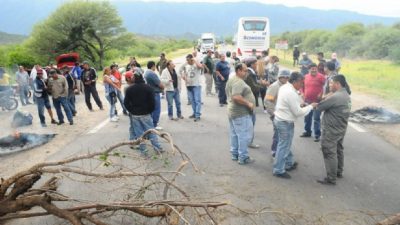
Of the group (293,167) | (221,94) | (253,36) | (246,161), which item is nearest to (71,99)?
(221,94)

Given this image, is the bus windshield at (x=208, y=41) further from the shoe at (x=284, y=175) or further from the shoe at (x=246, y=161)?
the shoe at (x=284, y=175)

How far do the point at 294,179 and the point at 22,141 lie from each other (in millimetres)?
6179

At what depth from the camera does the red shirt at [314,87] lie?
302 inches

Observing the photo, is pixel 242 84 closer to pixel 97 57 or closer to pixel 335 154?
pixel 335 154

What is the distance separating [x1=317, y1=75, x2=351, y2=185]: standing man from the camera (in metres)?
5.53

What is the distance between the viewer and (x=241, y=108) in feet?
20.6

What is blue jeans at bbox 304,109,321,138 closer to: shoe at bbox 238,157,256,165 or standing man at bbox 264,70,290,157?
standing man at bbox 264,70,290,157

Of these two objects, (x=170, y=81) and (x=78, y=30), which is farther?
(x=78, y=30)

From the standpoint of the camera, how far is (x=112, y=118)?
33.4ft

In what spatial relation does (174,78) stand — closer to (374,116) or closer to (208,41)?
(374,116)

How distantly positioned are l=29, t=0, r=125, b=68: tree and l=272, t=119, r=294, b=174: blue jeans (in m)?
37.1

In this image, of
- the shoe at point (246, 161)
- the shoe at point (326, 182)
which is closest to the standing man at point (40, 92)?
the shoe at point (246, 161)

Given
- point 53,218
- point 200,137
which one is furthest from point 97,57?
point 53,218

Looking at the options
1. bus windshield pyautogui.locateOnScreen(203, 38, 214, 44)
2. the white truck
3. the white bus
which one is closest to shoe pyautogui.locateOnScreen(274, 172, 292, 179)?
the white bus
